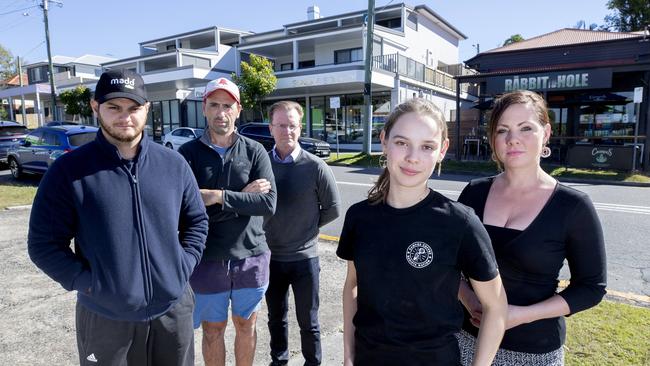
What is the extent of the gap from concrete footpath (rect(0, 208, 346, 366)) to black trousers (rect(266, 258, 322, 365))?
0.42ft

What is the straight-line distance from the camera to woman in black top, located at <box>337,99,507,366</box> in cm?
154

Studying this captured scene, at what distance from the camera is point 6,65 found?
2491 inches

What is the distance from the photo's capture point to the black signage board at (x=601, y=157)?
13.2m

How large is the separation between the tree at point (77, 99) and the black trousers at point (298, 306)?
36114 millimetres

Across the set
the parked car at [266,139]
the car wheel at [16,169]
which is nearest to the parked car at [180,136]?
the parked car at [266,139]

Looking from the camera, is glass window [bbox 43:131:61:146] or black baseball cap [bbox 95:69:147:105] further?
glass window [bbox 43:131:61:146]

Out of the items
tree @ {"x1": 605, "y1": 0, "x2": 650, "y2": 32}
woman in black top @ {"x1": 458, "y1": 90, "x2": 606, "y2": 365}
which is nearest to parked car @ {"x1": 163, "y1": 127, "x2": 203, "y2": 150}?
woman in black top @ {"x1": 458, "y1": 90, "x2": 606, "y2": 365}

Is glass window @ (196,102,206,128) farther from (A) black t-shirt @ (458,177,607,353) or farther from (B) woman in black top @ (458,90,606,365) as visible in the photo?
(A) black t-shirt @ (458,177,607,353)

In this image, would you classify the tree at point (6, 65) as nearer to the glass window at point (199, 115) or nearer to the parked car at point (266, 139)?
the glass window at point (199, 115)

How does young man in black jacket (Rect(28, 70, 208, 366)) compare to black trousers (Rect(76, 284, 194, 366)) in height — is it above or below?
above

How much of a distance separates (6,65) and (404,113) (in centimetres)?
8047

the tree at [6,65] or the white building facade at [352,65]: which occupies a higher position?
the tree at [6,65]

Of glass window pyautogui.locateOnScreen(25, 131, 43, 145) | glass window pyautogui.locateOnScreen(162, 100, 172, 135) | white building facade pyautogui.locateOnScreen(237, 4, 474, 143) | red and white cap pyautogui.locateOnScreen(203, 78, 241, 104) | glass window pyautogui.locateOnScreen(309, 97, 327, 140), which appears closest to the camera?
red and white cap pyautogui.locateOnScreen(203, 78, 241, 104)

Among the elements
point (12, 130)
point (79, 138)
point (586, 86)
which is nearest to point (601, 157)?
point (586, 86)
